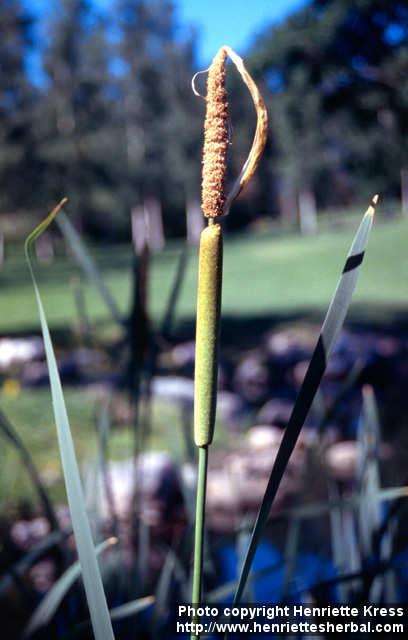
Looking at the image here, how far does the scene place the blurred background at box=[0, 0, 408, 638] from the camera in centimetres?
39

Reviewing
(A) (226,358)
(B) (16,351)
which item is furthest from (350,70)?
(B) (16,351)

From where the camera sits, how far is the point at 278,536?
3.76ft

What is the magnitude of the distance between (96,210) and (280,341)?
10.8ft

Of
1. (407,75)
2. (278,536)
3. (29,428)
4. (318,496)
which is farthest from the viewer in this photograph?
(407,75)

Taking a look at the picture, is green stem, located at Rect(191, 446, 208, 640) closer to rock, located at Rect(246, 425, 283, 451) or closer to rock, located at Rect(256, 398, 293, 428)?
rock, located at Rect(246, 425, 283, 451)

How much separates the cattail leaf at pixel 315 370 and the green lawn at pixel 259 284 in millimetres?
1455

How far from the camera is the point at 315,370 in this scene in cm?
14

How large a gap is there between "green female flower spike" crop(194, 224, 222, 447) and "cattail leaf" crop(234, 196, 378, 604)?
0.02 metres

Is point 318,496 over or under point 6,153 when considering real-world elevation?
under

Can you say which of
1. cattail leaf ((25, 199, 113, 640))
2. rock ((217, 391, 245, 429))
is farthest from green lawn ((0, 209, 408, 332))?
cattail leaf ((25, 199, 113, 640))

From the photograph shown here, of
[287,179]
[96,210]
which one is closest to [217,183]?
[96,210]

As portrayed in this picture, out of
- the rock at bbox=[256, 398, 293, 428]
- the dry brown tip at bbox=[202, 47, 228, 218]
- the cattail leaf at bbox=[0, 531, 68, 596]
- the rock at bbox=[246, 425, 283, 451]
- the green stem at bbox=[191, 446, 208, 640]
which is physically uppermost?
the rock at bbox=[256, 398, 293, 428]

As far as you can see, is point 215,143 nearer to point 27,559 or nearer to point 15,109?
point 27,559

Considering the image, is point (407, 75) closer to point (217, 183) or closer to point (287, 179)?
point (217, 183)
